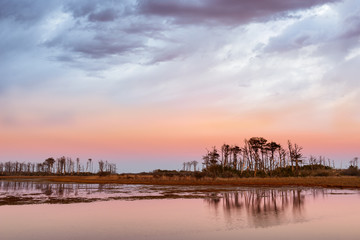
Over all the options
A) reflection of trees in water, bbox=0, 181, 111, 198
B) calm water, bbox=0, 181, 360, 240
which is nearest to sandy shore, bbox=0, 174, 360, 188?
reflection of trees in water, bbox=0, 181, 111, 198

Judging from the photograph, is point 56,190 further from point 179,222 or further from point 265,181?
point 265,181

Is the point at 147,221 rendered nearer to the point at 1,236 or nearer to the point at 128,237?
the point at 128,237

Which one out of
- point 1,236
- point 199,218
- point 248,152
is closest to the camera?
point 1,236

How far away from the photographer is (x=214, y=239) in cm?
1386

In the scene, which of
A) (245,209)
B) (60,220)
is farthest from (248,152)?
(60,220)

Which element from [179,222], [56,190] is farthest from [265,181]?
[179,222]

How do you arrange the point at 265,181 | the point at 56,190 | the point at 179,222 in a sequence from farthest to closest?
the point at 265,181, the point at 56,190, the point at 179,222

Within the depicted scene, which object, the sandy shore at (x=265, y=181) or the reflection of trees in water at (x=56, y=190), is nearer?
the reflection of trees in water at (x=56, y=190)

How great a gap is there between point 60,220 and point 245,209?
39.3 ft

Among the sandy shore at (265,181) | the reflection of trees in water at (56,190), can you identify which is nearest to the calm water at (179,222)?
the reflection of trees in water at (56,190)

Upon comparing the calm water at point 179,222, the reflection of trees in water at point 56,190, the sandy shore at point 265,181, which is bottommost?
the calm water at point 179,222

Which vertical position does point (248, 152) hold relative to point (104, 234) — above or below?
above

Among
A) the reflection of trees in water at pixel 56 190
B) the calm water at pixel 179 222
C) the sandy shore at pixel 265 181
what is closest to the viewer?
the calm water at pixel 179 222

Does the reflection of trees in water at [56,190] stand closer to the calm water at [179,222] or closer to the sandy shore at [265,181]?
the calm water at [179,222]
